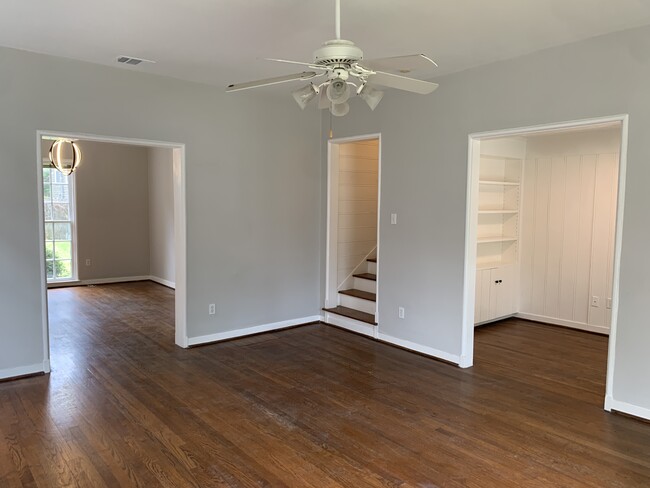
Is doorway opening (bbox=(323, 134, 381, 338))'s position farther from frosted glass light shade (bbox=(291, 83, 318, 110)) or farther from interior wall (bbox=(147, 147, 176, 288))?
interior wall (bbox=(147, 147, 176, 288))

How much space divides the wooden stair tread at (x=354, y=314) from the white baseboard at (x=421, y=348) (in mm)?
218

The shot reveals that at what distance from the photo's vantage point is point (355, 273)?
20.5ft

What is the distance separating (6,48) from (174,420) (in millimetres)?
3161

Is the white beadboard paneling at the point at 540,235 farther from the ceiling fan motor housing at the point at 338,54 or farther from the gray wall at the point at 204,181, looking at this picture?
the ceiling fan motor housing at the point at 338,54

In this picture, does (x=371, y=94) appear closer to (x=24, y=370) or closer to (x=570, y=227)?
(x=24, y=370)

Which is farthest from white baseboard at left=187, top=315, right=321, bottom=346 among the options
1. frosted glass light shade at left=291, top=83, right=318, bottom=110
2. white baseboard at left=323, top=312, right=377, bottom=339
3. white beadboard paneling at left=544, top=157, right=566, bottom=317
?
frosted glass light shade at left=291, top=83, right=318, bottom=110

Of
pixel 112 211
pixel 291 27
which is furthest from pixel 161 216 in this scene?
pixel 291 27

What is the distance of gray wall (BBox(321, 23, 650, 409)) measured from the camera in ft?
10.8

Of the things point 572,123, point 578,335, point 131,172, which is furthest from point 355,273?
point 131,172

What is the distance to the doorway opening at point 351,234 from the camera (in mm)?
5809

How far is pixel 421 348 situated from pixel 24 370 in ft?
11.8

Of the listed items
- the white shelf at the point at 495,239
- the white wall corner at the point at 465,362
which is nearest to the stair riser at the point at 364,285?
the white shelf at the point at 495,239

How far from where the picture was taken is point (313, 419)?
11.0 ft

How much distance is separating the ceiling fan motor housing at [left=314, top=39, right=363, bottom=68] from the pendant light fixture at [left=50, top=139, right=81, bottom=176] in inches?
251
